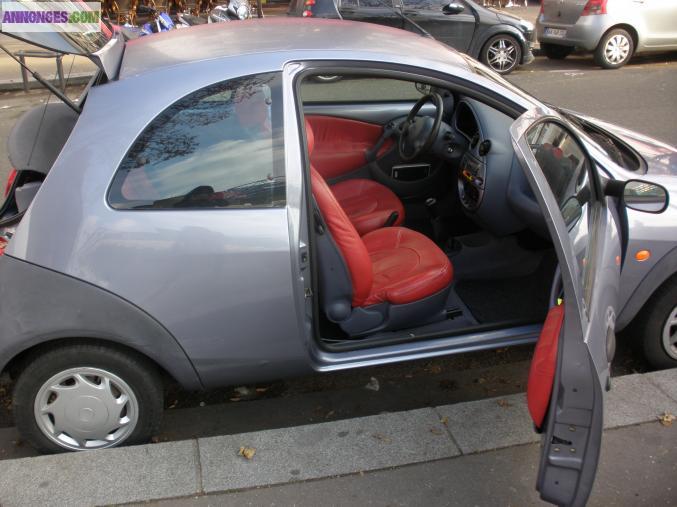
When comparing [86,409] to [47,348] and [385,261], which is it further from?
[385,261]

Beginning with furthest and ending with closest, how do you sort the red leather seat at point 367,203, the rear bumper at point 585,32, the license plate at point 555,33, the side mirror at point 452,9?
the license plate at point 555,33 < the rear bumper at point 585,32 < the side mirror at point 452,9 < the red leather seat at point 367,203

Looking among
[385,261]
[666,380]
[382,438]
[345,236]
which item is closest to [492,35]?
[385,261]

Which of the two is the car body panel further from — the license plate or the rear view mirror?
the rear view mirror

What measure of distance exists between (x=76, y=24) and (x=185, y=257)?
42.1 inches

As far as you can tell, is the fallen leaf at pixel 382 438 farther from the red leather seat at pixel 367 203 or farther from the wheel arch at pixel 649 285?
the red leather seat at pixel 367 203

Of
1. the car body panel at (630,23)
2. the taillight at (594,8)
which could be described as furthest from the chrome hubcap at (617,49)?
the taillight at (594,8)

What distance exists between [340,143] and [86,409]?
7.92ft

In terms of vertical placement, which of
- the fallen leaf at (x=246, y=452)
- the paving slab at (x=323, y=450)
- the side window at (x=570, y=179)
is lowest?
the paving slab at (x=323, y=450)

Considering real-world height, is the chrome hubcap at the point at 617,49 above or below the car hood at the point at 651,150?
below

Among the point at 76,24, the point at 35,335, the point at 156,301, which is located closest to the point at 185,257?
the point at 156,301

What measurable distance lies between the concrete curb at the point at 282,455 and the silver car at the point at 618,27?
8974 mm

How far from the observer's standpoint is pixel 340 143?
4.43 meters

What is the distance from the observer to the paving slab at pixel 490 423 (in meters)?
2.78

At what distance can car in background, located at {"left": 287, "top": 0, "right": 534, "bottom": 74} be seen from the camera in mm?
9695
